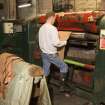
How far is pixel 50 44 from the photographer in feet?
23.2

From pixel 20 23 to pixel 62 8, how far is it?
1.49 meters

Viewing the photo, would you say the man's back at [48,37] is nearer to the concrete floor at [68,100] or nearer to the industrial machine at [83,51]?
the industrial machine at [83,51]

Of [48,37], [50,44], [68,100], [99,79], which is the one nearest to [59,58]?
[50,44]

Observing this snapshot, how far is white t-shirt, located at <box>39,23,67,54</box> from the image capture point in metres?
6.92

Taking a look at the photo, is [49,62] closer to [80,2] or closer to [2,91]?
[2,91]

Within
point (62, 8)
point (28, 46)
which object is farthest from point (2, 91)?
point (62, 8)

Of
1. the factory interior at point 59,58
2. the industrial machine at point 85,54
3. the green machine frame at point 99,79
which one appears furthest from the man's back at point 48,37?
the green machine frame at point 99,79

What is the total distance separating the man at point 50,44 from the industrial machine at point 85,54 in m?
0.19

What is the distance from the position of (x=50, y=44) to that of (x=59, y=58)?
0.36 m

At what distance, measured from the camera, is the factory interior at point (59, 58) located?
523 cm

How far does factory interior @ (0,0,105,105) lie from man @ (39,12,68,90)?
0.02 m

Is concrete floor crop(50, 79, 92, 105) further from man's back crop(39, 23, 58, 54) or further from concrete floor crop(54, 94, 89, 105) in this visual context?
man's back crop(39, 23, 58, 54)

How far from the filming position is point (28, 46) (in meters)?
8.63

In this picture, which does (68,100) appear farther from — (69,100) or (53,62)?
(53,62)
